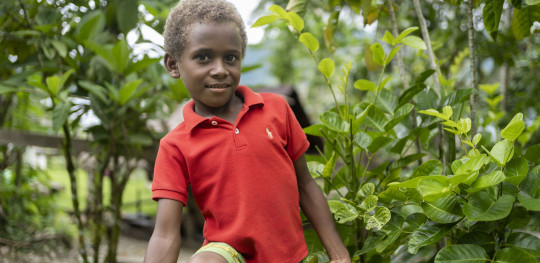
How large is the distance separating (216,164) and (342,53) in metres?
9.86

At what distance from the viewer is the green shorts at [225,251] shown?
3.71ft

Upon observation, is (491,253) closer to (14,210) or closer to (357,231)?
(357,231)

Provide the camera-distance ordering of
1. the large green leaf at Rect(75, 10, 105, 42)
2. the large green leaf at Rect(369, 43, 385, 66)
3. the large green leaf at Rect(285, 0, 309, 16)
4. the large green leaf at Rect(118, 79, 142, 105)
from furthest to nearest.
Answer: the large green leaf at Rect(75, 10, 105, 42), the large green leaf at Rect(118, 79, 142, 105), the large green leaf at Rect(285, 0, 309, 16), the large green leaf at Rect(369, 43, 385, 66)

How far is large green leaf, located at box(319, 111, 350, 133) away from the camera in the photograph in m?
1.30

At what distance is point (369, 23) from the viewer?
1757 mm

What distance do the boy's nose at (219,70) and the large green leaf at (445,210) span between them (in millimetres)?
600

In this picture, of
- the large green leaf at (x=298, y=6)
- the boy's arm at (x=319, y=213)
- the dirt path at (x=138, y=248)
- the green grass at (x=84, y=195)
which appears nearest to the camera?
the boy's arm at (x=319, y=213)

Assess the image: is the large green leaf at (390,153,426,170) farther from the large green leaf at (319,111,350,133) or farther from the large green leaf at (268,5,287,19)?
the large green leaf at (268,5,287,19)

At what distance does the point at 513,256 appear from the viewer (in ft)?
3.46

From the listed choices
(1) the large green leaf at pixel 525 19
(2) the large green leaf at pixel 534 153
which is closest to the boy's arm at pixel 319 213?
(2) the large green leaf at pixel 534 153

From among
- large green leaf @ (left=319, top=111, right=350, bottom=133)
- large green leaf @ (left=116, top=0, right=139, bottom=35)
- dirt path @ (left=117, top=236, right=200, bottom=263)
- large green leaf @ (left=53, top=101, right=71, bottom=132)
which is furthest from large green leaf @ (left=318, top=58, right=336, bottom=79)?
dirt path @ (left=117, top=236, right=200, bottom=263)

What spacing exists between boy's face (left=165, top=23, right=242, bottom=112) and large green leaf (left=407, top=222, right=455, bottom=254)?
1.98ft

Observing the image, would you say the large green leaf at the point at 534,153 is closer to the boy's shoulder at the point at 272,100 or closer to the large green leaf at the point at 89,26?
the boy's shoulder at the point at 272,100

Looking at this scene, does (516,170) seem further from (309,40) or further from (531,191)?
(309,40)
